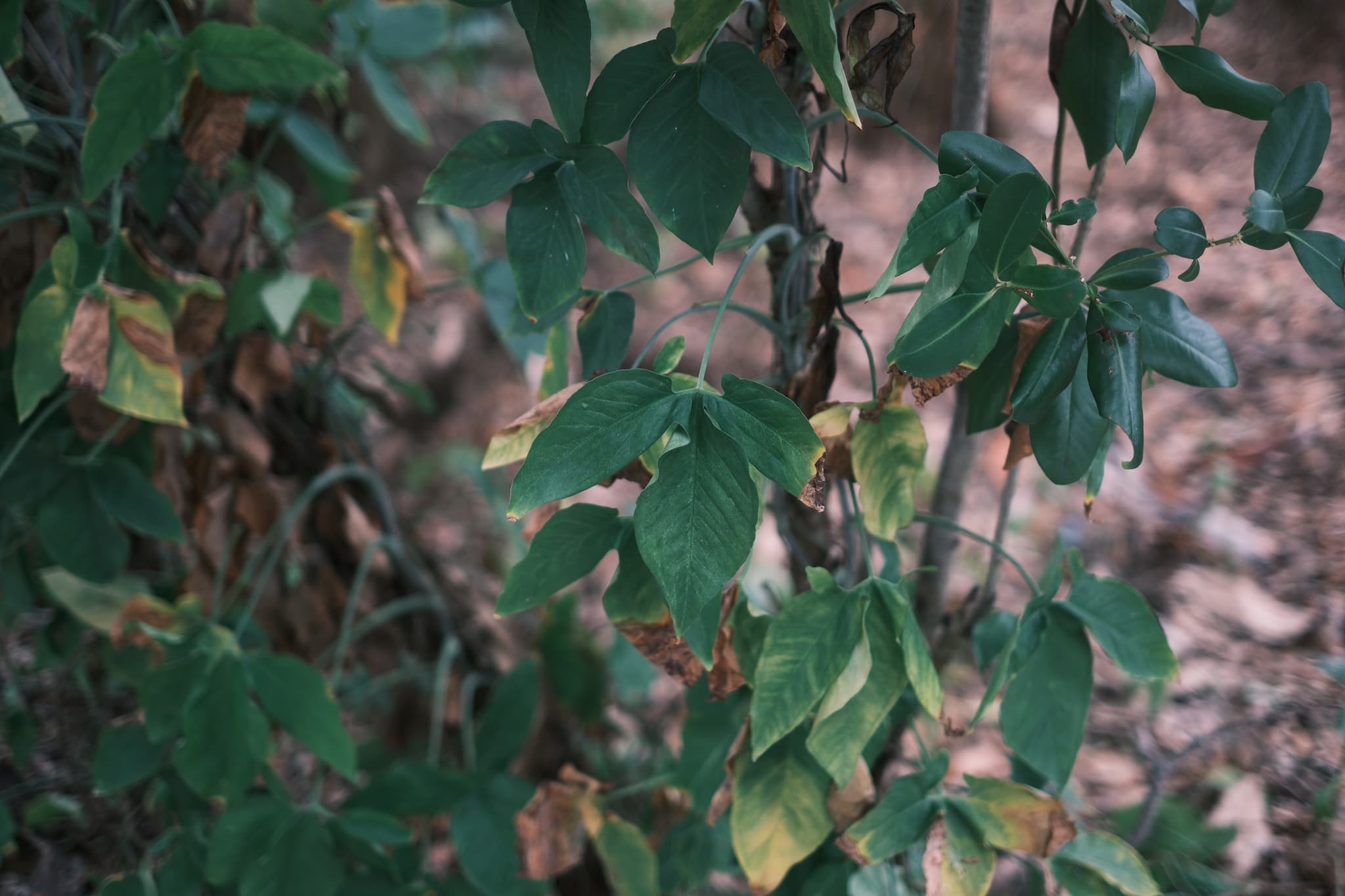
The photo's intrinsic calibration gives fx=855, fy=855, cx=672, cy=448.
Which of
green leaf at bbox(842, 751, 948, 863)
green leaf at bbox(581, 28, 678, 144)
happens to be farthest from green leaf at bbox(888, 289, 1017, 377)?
green leaf at bbox(842, 751, 948, 863)

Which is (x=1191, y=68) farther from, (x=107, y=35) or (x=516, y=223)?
(x=107, y=35)

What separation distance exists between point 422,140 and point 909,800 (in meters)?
0.96

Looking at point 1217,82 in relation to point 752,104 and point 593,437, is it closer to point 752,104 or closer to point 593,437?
point 752,104

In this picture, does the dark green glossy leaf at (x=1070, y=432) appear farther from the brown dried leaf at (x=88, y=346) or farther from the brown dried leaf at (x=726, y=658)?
the brown dried leaf at (x=88, y=346)

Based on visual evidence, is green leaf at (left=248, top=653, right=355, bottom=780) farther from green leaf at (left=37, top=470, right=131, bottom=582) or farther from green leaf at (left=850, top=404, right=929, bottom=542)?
green leaf at (left=850, top=404, right=929, bottom=542)

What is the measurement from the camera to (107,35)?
2.71ft

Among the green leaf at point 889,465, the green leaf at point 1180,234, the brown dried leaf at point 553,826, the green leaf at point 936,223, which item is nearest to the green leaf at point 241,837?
the brown dried leaf at point 553,826

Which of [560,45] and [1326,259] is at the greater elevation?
[560,45]

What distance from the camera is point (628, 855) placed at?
2.82ft

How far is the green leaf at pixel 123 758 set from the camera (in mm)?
856

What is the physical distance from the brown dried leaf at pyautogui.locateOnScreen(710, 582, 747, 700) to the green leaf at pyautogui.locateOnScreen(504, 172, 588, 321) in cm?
23

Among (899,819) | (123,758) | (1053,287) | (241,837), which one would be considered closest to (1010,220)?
(1053,287)

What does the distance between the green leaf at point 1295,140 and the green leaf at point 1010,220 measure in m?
0.14

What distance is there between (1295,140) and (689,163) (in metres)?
0.33
